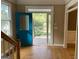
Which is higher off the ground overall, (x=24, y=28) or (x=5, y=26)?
(x=5, y=26)

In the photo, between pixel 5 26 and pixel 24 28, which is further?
pixel 24 28

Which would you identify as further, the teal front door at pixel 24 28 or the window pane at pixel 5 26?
the teal front door at pixel 24 28

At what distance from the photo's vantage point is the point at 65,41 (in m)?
8.26

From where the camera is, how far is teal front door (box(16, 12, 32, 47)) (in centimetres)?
842

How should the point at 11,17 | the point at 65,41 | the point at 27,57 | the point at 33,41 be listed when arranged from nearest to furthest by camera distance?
the point at 27,57
the point at 11,17
the point at 65,41
the point at 33,41

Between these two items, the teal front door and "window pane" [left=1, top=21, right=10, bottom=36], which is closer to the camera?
"window pane" [left=1, top=21, right=10, bottom=36]

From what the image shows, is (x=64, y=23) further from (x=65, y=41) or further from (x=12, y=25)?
(x=12, y=25)

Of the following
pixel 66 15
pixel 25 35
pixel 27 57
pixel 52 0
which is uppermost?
pixel 52 0

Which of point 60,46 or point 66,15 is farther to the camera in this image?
point 60,46

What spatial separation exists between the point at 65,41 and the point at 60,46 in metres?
0.49

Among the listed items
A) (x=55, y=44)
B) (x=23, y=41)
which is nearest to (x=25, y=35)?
(x=23, y=41)

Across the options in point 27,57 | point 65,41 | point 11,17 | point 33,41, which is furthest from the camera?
point 33,41

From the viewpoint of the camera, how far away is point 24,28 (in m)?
8.53

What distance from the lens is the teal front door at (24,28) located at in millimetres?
8422
